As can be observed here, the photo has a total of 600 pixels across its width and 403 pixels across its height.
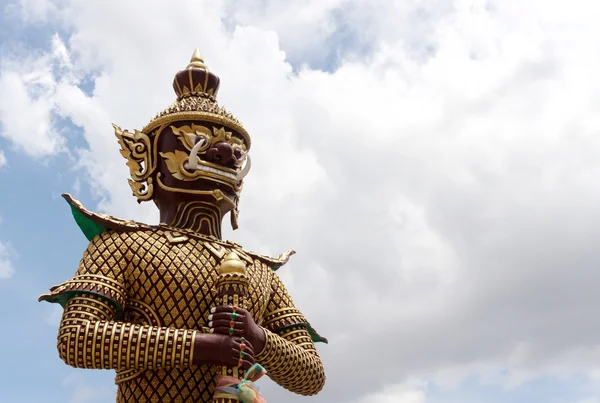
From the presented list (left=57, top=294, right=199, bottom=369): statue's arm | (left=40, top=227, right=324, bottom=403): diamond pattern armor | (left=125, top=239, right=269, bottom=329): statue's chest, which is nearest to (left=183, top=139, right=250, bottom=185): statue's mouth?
(left=40, top=227, right=324, bottom=403): diamond pattern armor

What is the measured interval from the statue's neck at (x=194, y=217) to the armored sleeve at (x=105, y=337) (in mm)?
1087

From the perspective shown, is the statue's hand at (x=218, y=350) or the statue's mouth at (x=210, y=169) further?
the statue's mouth at (x=210, y=169)

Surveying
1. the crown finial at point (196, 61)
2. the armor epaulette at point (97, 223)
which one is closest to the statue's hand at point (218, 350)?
the armor epaulette at point (97, 223)

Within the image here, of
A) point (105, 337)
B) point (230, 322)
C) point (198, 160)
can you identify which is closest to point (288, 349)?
point (230, 322)

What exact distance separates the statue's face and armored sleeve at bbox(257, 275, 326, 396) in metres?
1.05

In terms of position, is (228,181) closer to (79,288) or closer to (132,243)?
(132,243)

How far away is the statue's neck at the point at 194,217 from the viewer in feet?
21.8

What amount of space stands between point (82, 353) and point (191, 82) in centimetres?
298

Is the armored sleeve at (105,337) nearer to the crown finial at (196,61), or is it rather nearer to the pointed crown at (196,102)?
the pointed crown at (196,102)

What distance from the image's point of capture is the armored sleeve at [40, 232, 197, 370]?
543 cm

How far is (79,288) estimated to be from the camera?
567 cm

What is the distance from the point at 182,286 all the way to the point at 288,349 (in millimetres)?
1041

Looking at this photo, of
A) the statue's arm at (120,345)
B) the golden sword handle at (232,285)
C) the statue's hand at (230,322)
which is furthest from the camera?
the golden sword handle at (232,285)

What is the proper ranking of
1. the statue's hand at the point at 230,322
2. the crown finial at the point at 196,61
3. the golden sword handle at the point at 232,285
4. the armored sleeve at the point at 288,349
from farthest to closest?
the crown finial at the point at 196,61 < the armored sleeve at the point at 288,349 < the golden sword handle at the point at 232,285 < the statue's hand at the point at 230,322
